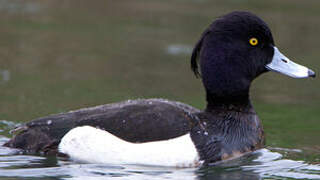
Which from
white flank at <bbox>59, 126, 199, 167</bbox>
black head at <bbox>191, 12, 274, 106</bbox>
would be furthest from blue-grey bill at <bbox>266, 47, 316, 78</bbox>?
white flank at <bbox>59, 126, 199, 167</bbox>

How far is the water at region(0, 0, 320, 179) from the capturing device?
297 inches

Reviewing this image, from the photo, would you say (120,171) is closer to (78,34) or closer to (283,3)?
(78,34)

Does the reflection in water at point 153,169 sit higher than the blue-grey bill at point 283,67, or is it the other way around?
the blue-grey bill at point 283,67

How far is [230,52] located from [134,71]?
14.3 ft

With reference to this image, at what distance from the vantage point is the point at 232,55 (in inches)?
312

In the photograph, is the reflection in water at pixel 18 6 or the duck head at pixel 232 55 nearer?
the duck head at pixel 232 55

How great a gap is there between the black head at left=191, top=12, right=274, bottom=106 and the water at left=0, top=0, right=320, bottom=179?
79 cm

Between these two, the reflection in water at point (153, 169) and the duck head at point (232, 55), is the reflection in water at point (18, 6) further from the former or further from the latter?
the duck head at point (232, 55)

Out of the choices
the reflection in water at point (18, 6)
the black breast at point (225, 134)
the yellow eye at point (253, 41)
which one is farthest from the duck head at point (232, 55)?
the reflection in water at point (18, 6)

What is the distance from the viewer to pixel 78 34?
14.6 m

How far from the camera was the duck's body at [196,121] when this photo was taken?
7.25 m

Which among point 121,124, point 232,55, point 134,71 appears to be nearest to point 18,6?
point 134,71

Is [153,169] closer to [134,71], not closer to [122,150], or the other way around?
[122,150]

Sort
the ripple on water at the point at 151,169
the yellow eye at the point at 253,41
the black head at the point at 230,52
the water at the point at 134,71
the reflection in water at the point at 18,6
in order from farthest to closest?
the reflection in water at the point at 18,6
the yellow eye at the point at 253,41
the black head at the point at 230,52
the water at the point at 134,71
the ripple on water at the point at 151,169
